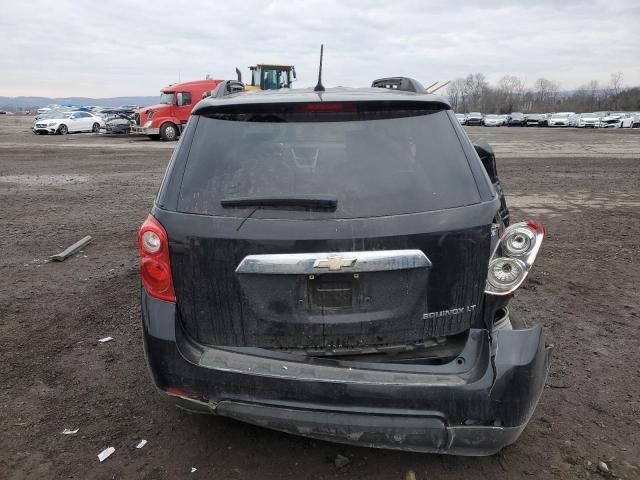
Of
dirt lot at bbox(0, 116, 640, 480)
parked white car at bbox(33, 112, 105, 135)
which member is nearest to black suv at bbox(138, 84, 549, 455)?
dirt lot at bbox(0, 116, 640, 480)

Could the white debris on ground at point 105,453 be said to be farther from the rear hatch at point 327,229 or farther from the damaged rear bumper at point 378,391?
the rear hatch at point 327,229

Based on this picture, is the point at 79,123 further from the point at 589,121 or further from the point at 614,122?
the point at 614,122

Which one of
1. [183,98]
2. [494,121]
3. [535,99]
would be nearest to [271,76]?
[183,98]

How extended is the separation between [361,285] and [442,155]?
0.77m

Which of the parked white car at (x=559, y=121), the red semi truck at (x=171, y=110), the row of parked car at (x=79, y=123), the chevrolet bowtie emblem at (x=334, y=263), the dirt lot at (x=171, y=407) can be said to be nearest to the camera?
the chevrolet bowtie emblem at (x=334, y=263)

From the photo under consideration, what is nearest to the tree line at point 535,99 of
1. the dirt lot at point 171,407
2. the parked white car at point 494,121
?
the parked white car at point 494,121

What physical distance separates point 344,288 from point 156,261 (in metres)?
0.88

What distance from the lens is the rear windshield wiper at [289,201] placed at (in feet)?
7.32

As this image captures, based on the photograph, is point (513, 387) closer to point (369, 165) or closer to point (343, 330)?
point (343, 330)

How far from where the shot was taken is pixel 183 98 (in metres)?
26.0

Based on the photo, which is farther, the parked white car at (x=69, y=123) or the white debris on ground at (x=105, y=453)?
the parked white car at (x=69, y=123)

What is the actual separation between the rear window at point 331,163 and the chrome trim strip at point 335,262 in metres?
0.19

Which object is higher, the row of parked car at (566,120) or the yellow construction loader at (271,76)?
the yellow construction loader at (271,76)

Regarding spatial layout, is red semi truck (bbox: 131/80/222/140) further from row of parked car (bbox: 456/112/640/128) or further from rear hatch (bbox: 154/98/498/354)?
rear hatch (bbox: 154/98/498/354)
